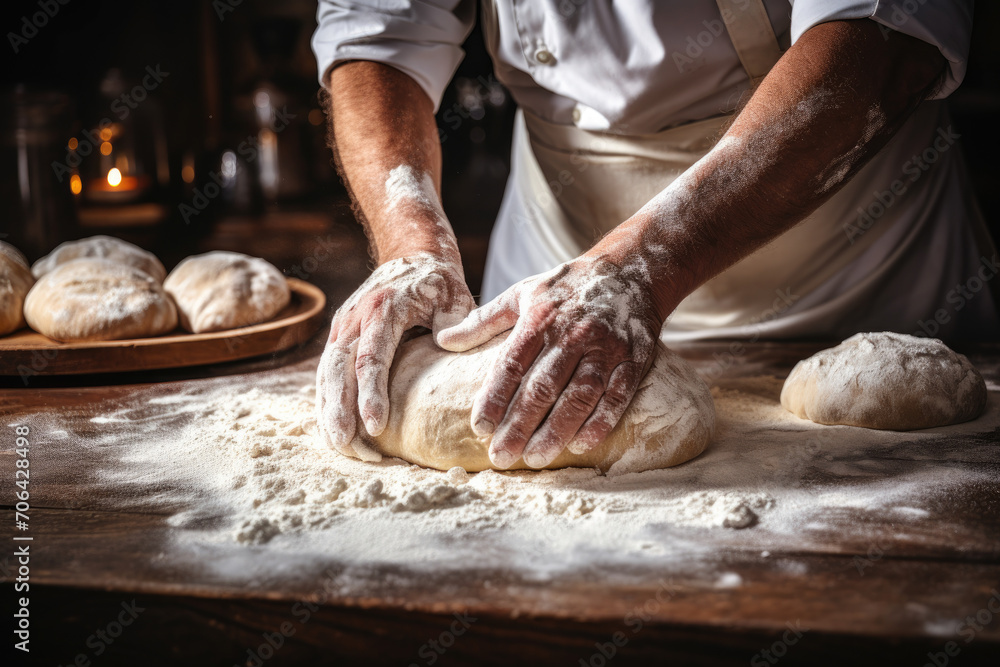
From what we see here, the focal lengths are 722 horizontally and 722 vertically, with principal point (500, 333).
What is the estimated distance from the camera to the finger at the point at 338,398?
114 cm

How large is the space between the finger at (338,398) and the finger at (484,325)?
0.16m

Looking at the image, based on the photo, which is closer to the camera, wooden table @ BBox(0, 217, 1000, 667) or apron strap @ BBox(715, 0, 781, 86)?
wooden table @ BBox(0, 217, 1000, 667)

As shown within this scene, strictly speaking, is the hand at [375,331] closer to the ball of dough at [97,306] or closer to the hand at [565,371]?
the hand at [565,371]

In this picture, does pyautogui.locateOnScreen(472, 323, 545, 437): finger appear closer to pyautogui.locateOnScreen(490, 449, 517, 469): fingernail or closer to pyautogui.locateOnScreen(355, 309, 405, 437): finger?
pyautogui.locateOnScreen(490, 449, 517, 469): fingernail

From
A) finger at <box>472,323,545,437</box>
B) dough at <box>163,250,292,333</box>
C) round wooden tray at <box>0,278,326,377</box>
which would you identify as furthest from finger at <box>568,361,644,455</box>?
dough at <box>163,250,292,333</box>

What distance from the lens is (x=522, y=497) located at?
3.26ft

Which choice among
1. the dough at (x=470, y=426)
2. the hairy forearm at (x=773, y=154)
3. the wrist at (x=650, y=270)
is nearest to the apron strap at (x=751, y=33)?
the hairy forearm at (x=773, y=154)

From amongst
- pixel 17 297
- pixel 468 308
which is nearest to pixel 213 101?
pixel 17 297

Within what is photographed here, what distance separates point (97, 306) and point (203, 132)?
3.31m

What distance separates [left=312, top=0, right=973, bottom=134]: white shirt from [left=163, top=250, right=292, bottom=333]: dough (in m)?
0.56

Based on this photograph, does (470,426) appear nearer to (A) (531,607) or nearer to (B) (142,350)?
(A) (531,607)

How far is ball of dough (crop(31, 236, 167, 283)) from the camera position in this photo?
2.10 meters

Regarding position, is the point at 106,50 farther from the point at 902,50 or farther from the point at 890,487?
the point at 890,487

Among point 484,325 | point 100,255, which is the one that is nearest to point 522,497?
point 484,325
